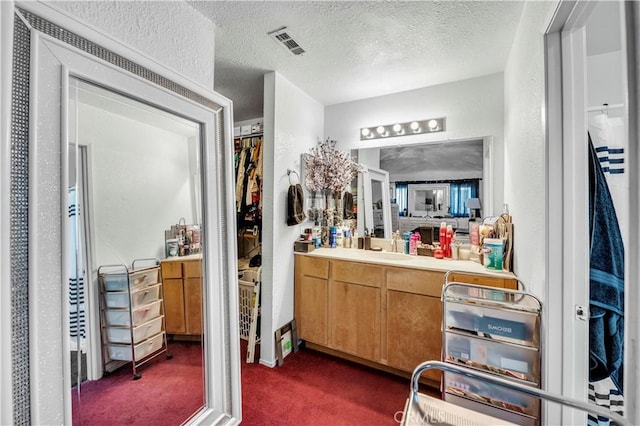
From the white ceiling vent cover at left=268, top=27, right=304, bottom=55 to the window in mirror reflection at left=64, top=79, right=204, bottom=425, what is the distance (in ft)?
2.88

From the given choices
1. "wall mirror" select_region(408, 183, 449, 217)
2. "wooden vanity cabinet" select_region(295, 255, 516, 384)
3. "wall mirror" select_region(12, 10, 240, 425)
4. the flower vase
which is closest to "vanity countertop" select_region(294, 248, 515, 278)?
"wooden vanity cabinet" select_region(295, 255, 516, 384)

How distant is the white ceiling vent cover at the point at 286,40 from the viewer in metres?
1.79

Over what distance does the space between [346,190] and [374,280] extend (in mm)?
Result: 1091

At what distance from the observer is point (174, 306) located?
155 cm

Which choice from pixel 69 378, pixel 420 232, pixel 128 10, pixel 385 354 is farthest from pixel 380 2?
pixel 385 354

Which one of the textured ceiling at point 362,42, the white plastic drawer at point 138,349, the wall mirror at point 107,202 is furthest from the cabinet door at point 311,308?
the textured ceiling at point 362,42

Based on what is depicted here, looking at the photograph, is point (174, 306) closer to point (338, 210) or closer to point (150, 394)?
point (150, 394)

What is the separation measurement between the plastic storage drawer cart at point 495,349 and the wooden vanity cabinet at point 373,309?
0.47 metres

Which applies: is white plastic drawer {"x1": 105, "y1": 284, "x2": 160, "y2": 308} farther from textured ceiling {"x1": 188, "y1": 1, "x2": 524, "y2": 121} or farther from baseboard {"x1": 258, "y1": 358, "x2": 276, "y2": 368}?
textured ceiling {"x1": 188, "y1": 1, "x2": 524, "y2": 121}

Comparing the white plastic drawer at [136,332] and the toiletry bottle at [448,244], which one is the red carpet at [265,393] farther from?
the toiletry bottle at [448,244]

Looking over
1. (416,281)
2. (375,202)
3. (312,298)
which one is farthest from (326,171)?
(416,281)

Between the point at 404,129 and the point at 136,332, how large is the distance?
8.58ft

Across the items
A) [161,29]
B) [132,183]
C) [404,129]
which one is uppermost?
[161,29]

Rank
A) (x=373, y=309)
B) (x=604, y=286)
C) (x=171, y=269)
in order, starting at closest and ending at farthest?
(x=604, y=286) → (x=171, y=269) → (x=373, y=309)
